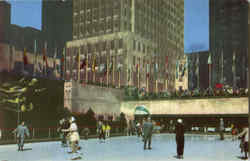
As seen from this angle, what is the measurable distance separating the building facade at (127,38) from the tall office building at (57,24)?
387 inches

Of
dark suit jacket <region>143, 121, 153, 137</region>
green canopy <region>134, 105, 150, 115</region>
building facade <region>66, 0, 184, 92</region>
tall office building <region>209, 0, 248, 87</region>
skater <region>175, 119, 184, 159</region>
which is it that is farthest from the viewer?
building facade <region>66, 0, 184, 92</region>

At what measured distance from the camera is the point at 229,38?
5644 cm

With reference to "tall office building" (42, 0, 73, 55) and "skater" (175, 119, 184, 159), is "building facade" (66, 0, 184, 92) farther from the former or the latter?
"skater" (175, 119, 184, 159)

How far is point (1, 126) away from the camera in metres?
27.9

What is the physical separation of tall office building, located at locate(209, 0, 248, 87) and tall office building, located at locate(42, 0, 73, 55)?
17.5 meters

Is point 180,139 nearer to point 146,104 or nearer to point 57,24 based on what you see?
point 146,104

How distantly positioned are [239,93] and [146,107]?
13.2 metres

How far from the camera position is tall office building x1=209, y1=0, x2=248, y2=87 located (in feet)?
103

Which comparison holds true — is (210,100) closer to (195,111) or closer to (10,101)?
(195,111)

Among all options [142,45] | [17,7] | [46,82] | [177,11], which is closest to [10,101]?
[46,82]

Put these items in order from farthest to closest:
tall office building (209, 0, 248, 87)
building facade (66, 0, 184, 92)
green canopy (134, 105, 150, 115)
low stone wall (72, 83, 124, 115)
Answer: building facade (66, 0, 184, 92) < green canopy (134, 105, 150, 115) < low stone wall (72, 83, 124, 115) < tall office building (209, 0, 248, 87)

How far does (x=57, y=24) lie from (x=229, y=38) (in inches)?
1171

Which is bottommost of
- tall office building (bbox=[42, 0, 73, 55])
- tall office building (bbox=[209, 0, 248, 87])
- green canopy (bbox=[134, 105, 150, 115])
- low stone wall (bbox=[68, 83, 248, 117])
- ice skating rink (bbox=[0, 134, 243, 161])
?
ice skating rink (bbox=[0, 134, 243, 161])

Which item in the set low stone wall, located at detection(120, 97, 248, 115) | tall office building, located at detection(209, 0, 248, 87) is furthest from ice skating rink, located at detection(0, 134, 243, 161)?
low stone wall, located at detection(120, 97, 248, 115)
